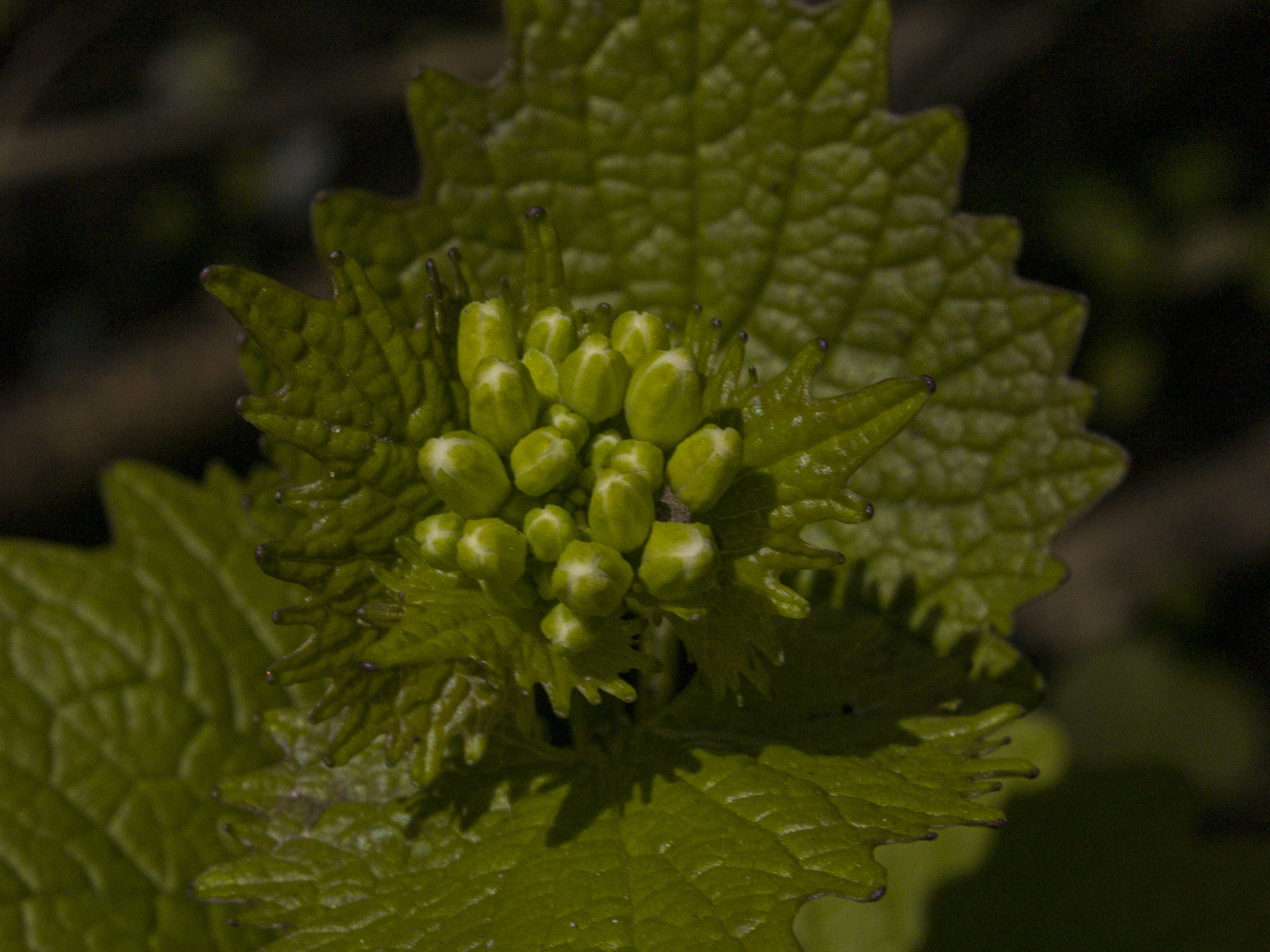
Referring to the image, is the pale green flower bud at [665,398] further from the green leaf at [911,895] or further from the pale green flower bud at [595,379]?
the green leaf at [911,895]

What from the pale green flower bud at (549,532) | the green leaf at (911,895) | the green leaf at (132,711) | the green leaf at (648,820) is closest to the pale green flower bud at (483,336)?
the pale green flower bud at (549,532)

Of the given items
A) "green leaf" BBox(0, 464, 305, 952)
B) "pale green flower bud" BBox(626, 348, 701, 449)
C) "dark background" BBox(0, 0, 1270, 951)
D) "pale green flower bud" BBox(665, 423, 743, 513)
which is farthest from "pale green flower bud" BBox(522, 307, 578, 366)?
"dark background" BBox(0, 0, 1270, 951)

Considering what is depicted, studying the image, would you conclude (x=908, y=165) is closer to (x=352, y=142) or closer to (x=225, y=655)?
(x=225, y=655)

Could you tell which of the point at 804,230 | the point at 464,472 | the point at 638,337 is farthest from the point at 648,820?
the point at 804,230

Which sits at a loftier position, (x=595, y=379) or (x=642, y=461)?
(x=595, y=379)

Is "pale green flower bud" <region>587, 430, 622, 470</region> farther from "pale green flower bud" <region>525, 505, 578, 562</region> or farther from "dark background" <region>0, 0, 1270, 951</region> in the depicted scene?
"dark background" <region>0, 0, 1270, 951</region>

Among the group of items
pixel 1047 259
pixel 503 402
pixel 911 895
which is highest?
pixel 503 402

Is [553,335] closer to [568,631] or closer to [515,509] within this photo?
[515,509]

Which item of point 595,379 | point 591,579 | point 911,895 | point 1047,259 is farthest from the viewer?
point 1047,259
